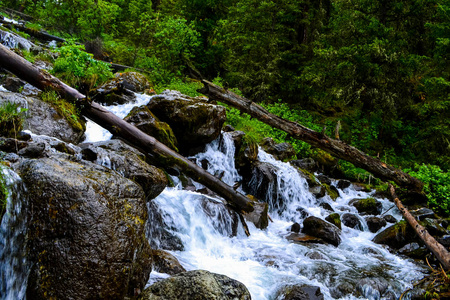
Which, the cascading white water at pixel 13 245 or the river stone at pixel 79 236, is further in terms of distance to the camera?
the river stone at pixel 79 236

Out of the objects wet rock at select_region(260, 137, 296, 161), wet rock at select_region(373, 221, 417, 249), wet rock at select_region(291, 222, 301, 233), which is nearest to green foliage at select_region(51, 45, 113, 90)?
wet rock at select_region(291, 222, 301, 233)

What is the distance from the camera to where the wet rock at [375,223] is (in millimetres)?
9977

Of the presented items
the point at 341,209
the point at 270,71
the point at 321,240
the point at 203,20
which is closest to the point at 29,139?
the point at 321,240

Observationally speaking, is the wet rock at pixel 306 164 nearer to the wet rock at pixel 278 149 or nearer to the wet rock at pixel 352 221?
the wet rock at pixel 278 149

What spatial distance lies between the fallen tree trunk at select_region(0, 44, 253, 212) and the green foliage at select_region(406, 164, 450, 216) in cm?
849

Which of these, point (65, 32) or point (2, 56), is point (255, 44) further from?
point (2, 56)

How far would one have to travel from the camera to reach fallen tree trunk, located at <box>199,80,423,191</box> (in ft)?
34.3

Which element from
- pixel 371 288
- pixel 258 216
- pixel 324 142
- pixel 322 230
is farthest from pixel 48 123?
pixel 324 142

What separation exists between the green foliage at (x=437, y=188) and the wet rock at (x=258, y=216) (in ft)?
21.5

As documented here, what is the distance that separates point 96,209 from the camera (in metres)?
3.66

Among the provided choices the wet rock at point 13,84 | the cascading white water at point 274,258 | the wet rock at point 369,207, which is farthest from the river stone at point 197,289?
the wet rock at point 369,207

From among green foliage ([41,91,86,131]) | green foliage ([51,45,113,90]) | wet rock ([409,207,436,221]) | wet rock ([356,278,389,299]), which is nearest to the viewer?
wet rock ([356,278,389,299])

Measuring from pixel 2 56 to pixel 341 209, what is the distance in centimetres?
1160

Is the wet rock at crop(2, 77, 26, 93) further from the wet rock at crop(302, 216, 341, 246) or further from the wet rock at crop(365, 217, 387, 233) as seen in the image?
the wet rock at crop(365, 217, 387, 233)
